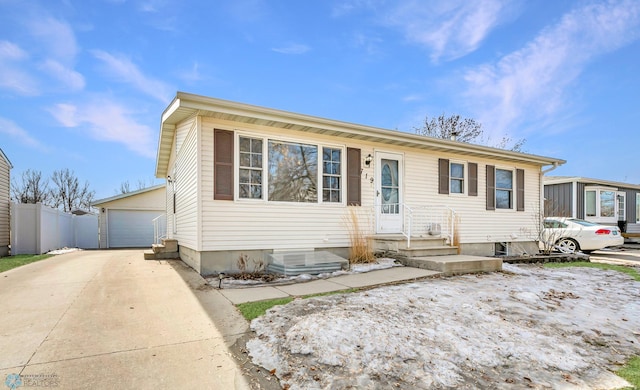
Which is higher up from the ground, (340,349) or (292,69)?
(292,69)

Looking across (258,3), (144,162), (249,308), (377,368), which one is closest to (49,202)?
(144,162)

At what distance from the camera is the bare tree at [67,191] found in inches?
1217

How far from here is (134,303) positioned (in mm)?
4266

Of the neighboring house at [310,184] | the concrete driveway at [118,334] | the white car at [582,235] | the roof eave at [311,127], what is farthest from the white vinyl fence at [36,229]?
the white car at [582,235]

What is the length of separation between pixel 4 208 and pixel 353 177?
12148 mm

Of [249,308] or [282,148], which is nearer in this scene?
[249,308]

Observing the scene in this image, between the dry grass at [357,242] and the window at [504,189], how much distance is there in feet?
16.9

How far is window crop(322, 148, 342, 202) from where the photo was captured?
730 centimetres

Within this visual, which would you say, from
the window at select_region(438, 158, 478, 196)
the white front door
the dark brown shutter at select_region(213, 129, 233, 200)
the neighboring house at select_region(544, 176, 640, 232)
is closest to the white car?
the window at select_region(438, 158, 478, 196)

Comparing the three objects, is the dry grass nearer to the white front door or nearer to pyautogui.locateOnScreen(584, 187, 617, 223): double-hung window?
the white front door

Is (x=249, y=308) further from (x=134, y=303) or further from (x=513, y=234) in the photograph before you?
(x=513, y=234)

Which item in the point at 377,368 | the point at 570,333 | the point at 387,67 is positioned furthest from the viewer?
the point at 387,67

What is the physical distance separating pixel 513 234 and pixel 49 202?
37617 millimetres

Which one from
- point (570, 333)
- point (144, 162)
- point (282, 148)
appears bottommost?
point (570, 333)
